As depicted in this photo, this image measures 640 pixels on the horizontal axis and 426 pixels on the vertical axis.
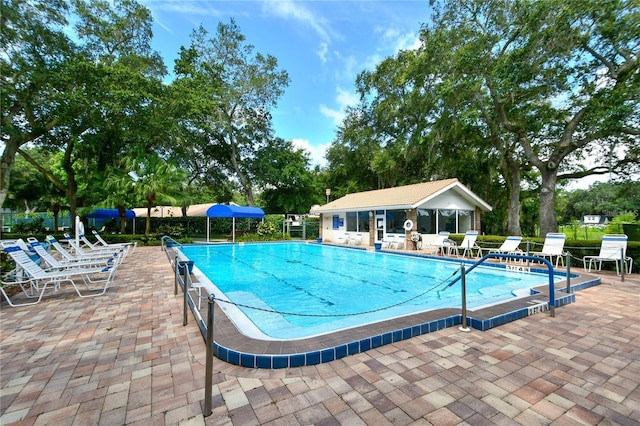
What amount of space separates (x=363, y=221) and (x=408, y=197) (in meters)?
3.79

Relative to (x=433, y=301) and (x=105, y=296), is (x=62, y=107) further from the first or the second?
(x=433, y=301)

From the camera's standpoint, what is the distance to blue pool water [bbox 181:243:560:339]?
17.9 ft

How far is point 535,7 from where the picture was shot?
13266 millimetres

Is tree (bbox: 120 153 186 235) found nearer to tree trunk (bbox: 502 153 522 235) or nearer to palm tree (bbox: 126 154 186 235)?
palm tree (bbox: 126 154 186 235)

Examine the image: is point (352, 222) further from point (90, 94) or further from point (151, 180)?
point (90, 94)

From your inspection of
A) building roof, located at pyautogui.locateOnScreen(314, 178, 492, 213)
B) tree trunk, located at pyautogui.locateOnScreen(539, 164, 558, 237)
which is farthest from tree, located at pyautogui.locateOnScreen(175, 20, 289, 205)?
tree trunk, located at pyautogui.locateOnScreen(539, 164, 558, 237)

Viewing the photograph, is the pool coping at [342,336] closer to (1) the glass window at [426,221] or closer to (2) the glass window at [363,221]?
(1) the glass window at [426,221]

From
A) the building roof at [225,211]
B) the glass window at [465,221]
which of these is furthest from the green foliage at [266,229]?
the glass window at [465,221]

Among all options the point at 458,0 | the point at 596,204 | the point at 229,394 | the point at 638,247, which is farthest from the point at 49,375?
the point at 596,204

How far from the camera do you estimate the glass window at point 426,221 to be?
16.3 meters

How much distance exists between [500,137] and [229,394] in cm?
2037

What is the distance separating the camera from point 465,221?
57.6ft

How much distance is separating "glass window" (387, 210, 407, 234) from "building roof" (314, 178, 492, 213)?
0.71 m

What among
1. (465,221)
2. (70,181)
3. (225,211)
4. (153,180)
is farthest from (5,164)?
(465,221)
